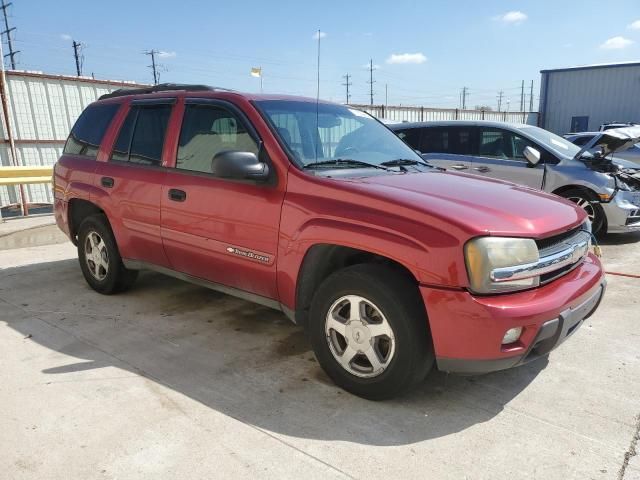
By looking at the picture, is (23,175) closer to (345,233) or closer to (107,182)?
(107,182)

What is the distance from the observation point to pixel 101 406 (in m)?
2.90

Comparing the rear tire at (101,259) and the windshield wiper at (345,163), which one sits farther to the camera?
the rear tire at (101,259)

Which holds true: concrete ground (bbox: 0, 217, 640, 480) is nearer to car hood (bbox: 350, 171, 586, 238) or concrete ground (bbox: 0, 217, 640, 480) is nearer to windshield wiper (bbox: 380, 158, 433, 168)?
car hood (bbox: 350, 171, 586, 238)

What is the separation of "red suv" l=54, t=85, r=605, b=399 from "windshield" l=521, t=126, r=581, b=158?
394 cm

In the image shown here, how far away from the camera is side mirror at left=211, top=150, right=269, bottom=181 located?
3.12 m

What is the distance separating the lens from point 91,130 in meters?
4.94

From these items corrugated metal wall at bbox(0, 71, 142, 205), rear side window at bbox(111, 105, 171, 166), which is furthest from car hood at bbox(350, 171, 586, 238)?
corrugated metal wall at bbox(0, 71, 142, 205)

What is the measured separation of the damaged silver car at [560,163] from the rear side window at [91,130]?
4026 mm

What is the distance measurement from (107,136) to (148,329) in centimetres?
188

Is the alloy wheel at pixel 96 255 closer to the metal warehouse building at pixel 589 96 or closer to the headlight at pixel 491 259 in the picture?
the headlight at pixel 491 259

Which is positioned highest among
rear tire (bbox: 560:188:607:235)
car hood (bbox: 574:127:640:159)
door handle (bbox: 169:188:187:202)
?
car hood (bbox: 574:127:640:159)

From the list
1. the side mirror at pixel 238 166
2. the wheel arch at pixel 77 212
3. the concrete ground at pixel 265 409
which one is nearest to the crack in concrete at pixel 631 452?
the concrete ground at pixel 265 409

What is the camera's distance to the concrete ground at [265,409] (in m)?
2.40

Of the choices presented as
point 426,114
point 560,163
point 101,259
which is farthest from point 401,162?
point 426,114
